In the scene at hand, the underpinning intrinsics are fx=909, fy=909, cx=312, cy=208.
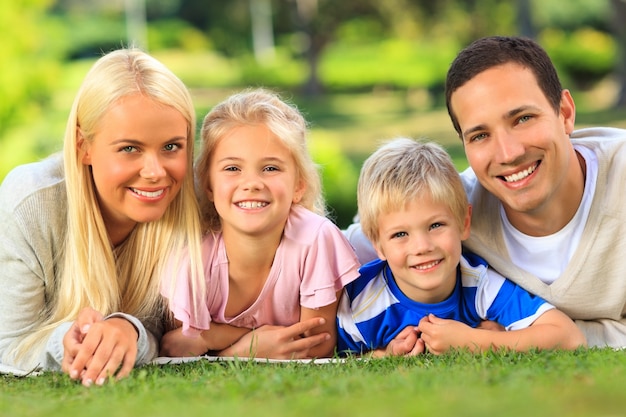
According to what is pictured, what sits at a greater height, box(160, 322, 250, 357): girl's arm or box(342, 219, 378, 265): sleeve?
box(342, 219, 378, 265): sleeve

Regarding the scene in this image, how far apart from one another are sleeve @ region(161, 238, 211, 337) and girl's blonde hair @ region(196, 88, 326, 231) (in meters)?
0.31

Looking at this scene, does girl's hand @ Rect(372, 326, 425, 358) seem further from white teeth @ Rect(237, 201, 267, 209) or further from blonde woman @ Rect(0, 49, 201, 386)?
blonde woman @ Rect(0, 49, 201, 386)

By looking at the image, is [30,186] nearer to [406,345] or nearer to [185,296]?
[185,296]

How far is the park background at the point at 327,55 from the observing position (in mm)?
13789

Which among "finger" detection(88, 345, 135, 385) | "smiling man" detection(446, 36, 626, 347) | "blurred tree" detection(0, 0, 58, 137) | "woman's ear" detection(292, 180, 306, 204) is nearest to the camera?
"finger" detection(88, 345, 135, 385)

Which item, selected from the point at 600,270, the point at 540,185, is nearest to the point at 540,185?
the point at 540,185

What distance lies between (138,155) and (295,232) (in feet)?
2.80

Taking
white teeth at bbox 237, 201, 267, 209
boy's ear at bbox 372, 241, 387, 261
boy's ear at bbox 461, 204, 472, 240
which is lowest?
boy's ear at bbox 372, 241, 387, 261

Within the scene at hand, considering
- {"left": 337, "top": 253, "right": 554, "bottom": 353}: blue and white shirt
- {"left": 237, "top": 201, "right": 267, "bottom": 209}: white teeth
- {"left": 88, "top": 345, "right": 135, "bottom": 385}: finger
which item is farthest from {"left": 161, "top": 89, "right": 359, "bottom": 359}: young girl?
{"left": 88, "top": 345, "right": 135, "bottom": 385}: finger

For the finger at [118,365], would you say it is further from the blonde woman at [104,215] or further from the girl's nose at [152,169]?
the girl's nose at [152,169]

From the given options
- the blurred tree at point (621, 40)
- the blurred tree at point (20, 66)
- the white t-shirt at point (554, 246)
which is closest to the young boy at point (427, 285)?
the white t-shirt at point (554, 246)

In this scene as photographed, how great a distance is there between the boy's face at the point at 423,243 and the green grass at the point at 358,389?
17.0 inches

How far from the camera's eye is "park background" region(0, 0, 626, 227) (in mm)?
13789

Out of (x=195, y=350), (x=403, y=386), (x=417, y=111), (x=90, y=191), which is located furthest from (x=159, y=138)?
(x=417, y=111)
